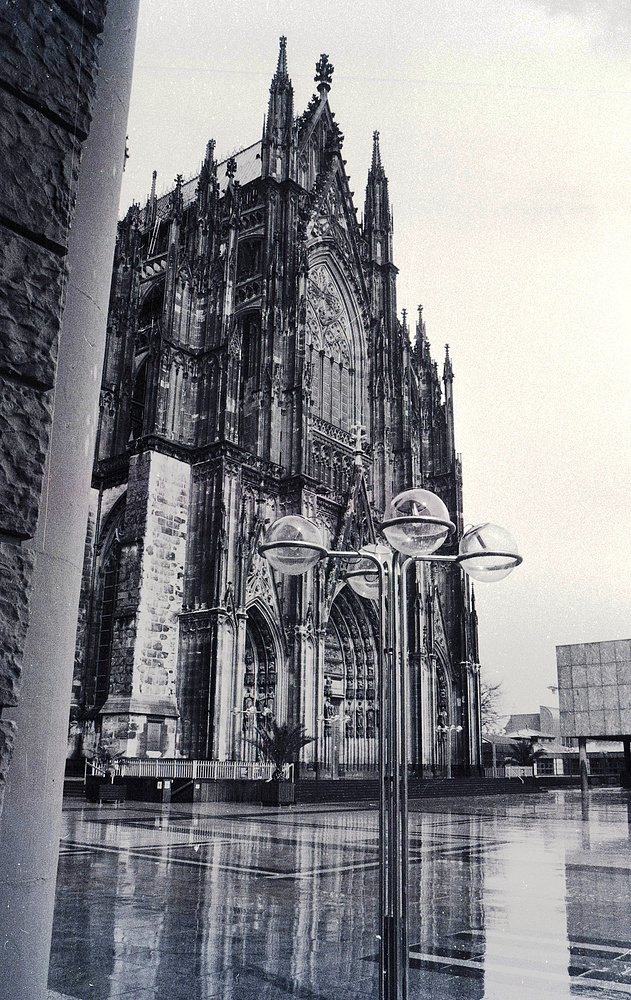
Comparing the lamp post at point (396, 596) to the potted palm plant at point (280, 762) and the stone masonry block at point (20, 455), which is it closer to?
the stone masonry block at point (20, 455)

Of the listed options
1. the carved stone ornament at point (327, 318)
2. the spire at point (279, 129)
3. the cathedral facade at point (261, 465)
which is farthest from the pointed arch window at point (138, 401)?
the spire at point (279, 129)

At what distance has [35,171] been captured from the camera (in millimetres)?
1943

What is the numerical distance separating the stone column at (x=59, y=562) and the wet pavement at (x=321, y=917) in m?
2.19

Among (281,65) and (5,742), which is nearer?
(5,742)

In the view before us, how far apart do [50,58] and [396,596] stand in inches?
147

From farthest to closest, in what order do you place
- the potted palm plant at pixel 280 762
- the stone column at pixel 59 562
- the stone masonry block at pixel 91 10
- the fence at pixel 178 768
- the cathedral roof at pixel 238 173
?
1. the cathedral roof at pixel 238 173
2. the fence at pixel 178 768
3. the potted palm plant at pixel 280 762
4. the stone column at pixel 59 562
5. the stone masonry block at pixel 91 10

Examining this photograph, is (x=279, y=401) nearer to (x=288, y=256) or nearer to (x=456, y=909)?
(x=288, y=256)

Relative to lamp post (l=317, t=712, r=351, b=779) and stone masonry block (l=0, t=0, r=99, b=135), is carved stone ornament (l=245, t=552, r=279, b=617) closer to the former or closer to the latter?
lamp post (l=317, t=712, r=351, b=779)

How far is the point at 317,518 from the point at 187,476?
258 inches

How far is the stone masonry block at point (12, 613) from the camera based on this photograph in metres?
1.76

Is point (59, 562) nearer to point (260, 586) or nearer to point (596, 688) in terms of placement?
point (260, 586)

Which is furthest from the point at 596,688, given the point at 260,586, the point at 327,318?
the point at 327,318

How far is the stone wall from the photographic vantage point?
71.1 inches

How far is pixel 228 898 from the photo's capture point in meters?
6.97
